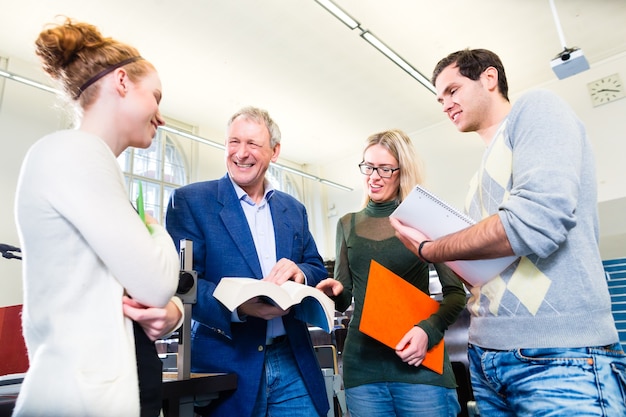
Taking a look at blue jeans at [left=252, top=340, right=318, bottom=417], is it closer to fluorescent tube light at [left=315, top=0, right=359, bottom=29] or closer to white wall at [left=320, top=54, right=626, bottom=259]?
white wall at [left=320, top=54, right=626, bottom=259]

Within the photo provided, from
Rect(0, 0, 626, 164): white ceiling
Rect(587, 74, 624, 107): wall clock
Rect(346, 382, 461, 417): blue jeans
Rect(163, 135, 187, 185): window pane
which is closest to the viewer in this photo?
Rect(346, 382, 461, 417): blue jeans

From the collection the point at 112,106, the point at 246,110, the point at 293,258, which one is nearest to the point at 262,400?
the point at 293,258

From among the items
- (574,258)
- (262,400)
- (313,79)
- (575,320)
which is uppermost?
(313,79)

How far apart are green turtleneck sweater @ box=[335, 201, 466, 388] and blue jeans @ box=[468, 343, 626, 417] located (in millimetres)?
385

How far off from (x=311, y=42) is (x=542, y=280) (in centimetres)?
569

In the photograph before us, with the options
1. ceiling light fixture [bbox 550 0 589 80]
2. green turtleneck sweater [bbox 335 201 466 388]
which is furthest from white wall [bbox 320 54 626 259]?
green turtleneck sweater [bbox 335 201 466 388]

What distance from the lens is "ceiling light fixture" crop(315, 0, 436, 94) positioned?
15.7ft

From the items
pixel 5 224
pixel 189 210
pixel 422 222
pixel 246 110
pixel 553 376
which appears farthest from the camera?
pixel 5 224

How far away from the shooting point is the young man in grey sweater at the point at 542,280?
0.79 metres

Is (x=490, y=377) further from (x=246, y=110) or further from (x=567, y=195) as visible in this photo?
(x=246, y=110)

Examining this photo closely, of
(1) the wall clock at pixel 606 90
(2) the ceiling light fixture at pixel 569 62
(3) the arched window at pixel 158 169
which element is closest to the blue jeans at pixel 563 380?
(2) the ceiling light fixture at pixel 569 62

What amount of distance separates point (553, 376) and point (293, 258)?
31.6 inches

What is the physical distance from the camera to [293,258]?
1360 millimetres

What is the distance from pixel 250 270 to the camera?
1.22 meters
